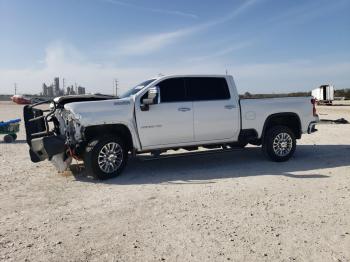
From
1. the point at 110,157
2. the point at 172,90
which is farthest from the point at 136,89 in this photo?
the point at 110,157

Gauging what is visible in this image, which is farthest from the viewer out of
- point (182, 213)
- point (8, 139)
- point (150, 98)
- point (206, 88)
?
point (8, 139)

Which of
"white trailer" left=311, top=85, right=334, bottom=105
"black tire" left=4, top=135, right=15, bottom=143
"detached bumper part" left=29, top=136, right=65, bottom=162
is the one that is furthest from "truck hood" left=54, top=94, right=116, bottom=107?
"white trailer" left=311, top=85, right=334, bottom=105

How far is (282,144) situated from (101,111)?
4.35 m

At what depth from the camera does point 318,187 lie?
6.62 meters

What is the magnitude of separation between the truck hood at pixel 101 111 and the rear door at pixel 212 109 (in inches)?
59.1

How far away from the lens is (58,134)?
8.48 metres

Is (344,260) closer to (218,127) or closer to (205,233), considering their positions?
(205,233)

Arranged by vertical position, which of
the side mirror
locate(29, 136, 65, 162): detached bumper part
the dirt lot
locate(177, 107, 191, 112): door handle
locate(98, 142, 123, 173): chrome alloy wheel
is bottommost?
the dirt lot

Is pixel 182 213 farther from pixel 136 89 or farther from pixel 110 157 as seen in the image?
pixel 136 89

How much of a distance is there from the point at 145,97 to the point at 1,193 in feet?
10.6

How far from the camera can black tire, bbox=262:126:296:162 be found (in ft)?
29.5

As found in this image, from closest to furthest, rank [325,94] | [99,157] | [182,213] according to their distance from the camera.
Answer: [182,213] → [99,157] → [325,94]

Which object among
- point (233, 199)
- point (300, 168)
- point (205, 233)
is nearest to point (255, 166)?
point (300, 168)

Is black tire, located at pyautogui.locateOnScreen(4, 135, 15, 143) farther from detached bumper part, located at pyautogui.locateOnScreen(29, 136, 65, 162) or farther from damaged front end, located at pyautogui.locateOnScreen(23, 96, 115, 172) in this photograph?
detached bumper part, located at pyautogui.locateOnScreen(29, 136, 65, 162)
